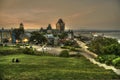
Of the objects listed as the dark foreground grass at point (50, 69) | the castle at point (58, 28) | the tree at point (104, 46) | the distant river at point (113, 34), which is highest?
the castle at point (58, 28)

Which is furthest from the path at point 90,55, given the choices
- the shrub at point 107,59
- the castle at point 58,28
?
the castle at point 58,28

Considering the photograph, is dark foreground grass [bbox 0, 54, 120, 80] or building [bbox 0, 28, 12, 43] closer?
dark foreground grass [bbox 0, 54, 120, 80]

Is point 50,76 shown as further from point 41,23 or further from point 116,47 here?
point 116,47

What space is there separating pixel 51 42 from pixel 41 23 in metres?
0.54

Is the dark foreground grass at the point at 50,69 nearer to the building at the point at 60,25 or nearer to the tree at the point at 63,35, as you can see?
the tree at the point at 63,35

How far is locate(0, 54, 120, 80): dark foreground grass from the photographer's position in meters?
7.21

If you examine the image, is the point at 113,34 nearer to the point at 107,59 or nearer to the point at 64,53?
the point at 107,59

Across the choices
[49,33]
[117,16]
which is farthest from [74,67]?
[117,16]

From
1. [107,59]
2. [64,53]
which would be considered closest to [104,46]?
[107,59]

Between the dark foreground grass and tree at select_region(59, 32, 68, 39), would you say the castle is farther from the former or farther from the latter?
the dark foreground grass

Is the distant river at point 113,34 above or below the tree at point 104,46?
above

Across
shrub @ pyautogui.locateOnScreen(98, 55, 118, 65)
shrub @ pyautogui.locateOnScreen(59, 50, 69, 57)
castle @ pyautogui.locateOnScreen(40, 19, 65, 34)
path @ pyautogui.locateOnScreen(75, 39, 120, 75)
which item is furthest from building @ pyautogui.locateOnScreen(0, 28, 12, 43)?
shrub @ pyautogui.locateOnScreen(98, 55, 118, 65)

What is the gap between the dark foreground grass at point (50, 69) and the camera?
23.6ft

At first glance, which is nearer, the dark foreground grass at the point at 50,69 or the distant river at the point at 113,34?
the dark foreground grass at the point at 50,69
